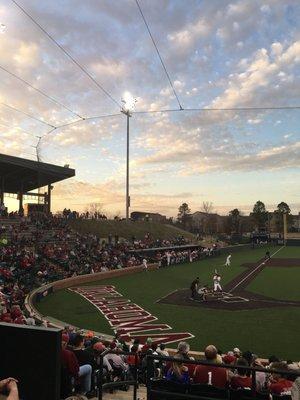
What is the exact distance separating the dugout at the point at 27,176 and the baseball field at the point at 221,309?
16.8m

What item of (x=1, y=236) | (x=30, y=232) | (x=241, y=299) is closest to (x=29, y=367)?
(x=241, y=299)

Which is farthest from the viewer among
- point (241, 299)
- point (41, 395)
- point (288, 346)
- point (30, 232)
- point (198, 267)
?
point (198, 267)

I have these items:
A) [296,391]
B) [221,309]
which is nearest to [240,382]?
[296,391]

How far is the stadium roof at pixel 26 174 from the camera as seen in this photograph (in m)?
43.8

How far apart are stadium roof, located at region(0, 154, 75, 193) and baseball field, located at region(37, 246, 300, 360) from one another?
1675 centimetres

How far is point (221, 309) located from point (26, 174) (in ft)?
113

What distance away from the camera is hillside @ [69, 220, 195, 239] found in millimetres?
57031

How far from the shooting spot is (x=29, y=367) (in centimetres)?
507

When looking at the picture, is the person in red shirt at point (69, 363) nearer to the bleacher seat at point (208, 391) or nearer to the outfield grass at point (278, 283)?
the bleacher seat at point (208, 391)

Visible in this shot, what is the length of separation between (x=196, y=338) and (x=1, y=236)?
2307cm

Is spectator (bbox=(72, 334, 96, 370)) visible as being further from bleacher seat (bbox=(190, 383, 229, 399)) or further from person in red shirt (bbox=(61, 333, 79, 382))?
bleacher seat (bbox=(190, 383, 229, 399))

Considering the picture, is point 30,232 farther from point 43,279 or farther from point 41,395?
point 41,395

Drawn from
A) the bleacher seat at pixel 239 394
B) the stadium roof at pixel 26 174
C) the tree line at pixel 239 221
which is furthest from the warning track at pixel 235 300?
the tree line at pixel 239 221

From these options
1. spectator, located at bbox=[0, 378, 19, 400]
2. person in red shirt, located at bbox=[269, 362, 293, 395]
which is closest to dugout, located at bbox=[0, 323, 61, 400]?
spectator, located at bbox=[0, 378, 19, 400]
